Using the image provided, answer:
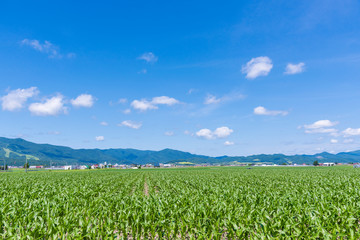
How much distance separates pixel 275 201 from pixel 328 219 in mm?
4373

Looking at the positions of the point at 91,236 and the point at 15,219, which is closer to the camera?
the point at 91,236

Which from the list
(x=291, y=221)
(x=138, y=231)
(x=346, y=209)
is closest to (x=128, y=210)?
(x=138, y=231)

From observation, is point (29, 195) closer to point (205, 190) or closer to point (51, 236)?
point (51, 236)

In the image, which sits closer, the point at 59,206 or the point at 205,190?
the point at 59,206

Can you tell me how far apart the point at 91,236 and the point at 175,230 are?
3.22 m

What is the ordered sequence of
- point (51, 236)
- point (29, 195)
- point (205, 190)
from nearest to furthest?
1. point (51, 236)
2. point (29, 195)
3. point (205, 190)

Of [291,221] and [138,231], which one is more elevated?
[291,221]

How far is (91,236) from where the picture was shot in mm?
8203

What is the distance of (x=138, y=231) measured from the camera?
9.40 m

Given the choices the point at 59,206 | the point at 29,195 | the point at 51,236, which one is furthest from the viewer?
the point at 29,195

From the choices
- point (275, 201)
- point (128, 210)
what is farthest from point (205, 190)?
point (128, 210)

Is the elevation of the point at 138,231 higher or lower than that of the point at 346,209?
lower

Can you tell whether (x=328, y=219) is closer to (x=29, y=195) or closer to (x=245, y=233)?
(x=245, y=233)

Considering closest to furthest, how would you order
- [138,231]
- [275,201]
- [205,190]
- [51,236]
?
[51,236]
[138,231]
[275,201]
[205,190]
